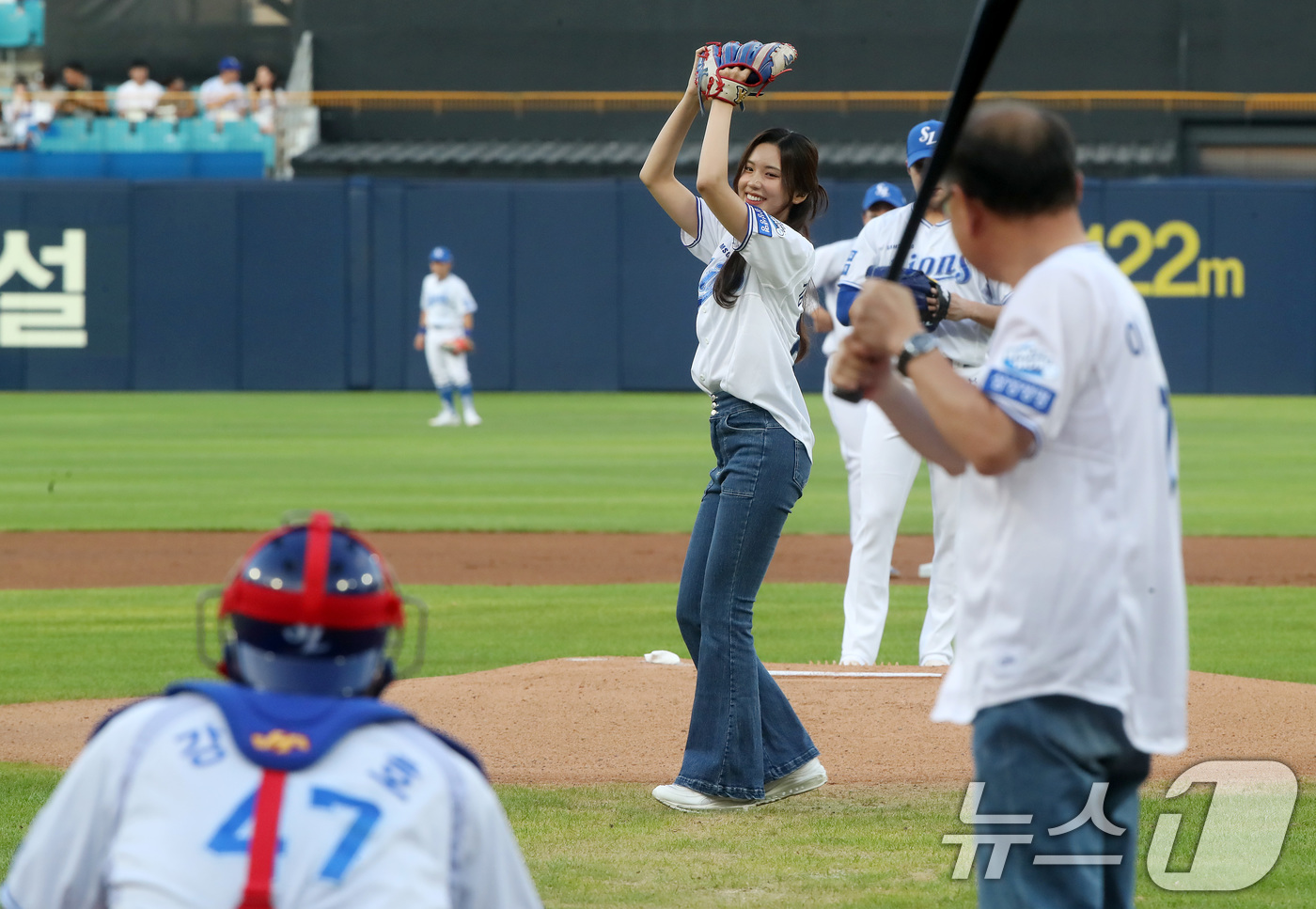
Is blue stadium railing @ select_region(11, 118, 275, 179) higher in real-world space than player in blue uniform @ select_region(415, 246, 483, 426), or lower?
higher

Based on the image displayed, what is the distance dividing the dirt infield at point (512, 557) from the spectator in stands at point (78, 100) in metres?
19.6

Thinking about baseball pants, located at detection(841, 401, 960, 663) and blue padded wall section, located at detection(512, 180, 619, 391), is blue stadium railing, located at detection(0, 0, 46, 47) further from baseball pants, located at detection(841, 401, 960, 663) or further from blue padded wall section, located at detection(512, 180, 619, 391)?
baseball pants, located at detection(841, 401, 960, 663)

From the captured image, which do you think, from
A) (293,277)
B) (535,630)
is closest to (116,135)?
(293,277)

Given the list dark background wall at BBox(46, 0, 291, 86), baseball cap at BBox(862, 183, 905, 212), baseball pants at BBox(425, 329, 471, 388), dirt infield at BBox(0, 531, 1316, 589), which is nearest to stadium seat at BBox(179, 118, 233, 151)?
dark background wall at BBox(46, 0, 291, 86)

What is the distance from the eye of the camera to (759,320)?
503 cm

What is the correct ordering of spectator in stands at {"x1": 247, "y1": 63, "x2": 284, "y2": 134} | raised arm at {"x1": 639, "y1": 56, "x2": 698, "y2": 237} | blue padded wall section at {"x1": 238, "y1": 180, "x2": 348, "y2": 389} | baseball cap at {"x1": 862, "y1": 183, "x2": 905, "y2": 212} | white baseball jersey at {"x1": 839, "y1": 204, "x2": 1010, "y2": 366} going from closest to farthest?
raised arm at {"x1": 639, "y1": 56, "x2": 698, "y2": 237}
white baseball jersey at {"x1": 839, "y1": 204, "x2": 1010, "y2": 366}
baseball cap at {"x1": 862, "y1": 183, "x2": 905, "y2": 212}
blue padded wall section at {"x1": 238, "y1": 180, "x2": 348, "y2": 389}
spectator in stands at {"x1": 247, "y1": 63, "x2": 284, "y2": 134}

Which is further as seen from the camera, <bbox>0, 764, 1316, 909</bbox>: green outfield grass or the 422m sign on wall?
A: the 422m sign on wall

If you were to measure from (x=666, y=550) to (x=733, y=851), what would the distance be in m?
7.40

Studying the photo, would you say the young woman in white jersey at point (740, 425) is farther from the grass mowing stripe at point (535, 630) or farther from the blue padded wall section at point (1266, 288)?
the blue padded wall section at point (1266, 288)

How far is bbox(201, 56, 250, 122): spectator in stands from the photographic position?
3056cm

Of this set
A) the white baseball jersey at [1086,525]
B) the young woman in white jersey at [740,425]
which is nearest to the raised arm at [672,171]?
the young woman in white jersey at [740,425]

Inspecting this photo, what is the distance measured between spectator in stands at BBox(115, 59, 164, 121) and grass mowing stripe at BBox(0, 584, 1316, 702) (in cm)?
2193

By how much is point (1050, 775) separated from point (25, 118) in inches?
1205

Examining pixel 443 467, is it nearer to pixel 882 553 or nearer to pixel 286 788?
pixel 882 553
